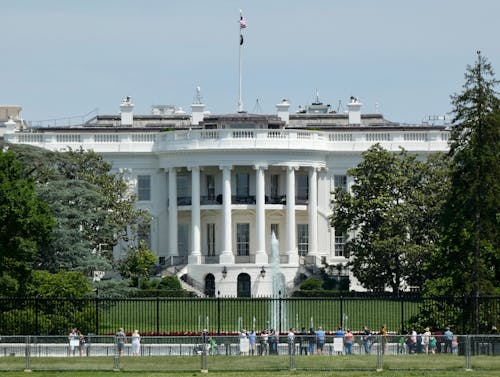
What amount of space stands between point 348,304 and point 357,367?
3102cm

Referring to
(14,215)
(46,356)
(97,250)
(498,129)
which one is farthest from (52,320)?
(97,250)

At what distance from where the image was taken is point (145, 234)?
12775 centimetres

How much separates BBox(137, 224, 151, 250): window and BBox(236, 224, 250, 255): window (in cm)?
520

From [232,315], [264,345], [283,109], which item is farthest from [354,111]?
[264,345]

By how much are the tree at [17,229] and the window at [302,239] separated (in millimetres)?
45004

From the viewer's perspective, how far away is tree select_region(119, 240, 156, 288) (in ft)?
387

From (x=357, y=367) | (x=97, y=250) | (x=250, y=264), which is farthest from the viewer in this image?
(x=250, y=264)

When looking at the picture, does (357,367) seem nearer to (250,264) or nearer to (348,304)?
(348,304)

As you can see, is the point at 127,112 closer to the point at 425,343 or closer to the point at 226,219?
the point at 226,219

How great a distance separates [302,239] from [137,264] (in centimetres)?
1584

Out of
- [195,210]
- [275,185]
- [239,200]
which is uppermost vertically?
[275,185]

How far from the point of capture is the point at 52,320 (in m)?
85.1

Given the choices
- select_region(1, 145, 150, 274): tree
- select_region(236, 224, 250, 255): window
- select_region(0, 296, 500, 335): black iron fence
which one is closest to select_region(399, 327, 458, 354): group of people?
select_region(0, 296, 500, 335): black iron fence

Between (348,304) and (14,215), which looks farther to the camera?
(348,304)
